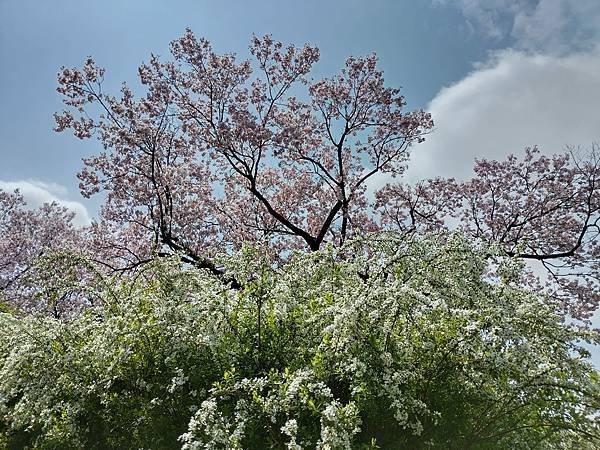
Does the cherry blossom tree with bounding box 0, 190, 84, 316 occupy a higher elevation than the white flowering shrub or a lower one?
higher

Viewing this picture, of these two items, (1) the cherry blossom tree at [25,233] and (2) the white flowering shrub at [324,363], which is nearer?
(2) the white flowering shrub at [324,363]

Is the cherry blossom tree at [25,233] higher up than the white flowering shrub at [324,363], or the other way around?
the cherry blossom tree at [25,233]

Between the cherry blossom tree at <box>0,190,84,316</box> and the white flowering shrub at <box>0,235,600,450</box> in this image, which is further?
the cherry blossom tree at <box>0,190,84,316</box>

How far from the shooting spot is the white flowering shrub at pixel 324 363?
339 cm

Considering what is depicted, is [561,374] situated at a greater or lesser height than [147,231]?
lesser

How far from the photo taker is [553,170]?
44.3ft

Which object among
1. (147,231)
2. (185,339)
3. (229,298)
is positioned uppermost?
(147,231)

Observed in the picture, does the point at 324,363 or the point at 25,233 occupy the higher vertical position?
the point at 25,233

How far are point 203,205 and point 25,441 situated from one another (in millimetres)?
8600

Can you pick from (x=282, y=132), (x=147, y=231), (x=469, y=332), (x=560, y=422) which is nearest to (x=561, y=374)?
(x=560, y=422)

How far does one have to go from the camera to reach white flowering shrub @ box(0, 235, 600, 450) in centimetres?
339

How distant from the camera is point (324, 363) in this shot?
11.8 feet

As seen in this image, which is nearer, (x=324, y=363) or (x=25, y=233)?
(x=324, y=363)

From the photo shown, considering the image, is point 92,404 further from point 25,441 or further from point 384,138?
point 384,138
